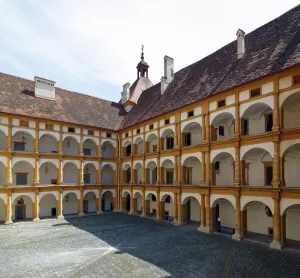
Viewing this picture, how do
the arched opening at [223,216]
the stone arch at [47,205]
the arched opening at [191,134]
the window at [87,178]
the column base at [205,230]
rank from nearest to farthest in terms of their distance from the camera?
the column base at [205,230] < the arched opening at [223,216] < the arched opening at [191,134] < the stone arch at [47,205] < the window at [87,178]

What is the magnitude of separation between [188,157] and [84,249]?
1285 cm

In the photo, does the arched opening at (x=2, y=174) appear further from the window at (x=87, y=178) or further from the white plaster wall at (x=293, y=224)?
the white plaster wall at (x=293, y=224)

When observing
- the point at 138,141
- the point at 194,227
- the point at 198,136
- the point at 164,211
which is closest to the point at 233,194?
the point at 194,227

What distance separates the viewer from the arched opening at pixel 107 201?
36.6 m

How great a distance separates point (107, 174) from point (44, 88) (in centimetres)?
1493

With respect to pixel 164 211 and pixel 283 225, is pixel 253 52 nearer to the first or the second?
pixel 283 225

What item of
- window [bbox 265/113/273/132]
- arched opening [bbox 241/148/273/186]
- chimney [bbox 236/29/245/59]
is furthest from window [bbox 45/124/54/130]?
window [bbox 265/113/273/132]

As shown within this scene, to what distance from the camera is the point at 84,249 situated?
18094 millimetres

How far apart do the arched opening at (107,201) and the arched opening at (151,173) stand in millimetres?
8011

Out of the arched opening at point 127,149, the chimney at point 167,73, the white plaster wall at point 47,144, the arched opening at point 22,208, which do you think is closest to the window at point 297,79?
the chimney at point 167,73

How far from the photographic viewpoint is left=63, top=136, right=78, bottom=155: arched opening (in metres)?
33.8

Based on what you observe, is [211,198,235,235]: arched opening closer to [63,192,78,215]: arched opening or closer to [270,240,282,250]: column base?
[270,240,282,250]: column base

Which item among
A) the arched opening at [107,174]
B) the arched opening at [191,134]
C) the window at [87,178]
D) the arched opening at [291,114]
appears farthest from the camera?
the arched opening at [107,174]

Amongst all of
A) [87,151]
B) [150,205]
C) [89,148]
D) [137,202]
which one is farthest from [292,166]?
[87,151]
